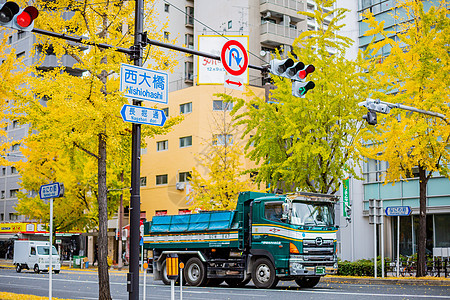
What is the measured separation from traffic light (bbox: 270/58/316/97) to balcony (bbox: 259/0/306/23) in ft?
145

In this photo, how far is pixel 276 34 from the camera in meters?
56.6

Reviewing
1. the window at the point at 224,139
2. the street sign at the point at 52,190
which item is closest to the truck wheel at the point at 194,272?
the street sign at the point at 52,190

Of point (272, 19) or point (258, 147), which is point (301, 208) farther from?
point (272, 19)

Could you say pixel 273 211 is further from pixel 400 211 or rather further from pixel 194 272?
pixel 400 211

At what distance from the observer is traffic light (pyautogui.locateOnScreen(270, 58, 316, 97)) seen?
13.2m

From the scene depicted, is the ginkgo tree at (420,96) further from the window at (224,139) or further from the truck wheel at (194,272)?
the window at (224,139)

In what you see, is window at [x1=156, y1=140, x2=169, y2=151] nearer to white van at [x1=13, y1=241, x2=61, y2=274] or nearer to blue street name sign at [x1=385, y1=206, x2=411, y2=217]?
white van at [x1=13, y1=241, x2=61, y2=274]

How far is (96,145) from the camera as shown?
16.7m

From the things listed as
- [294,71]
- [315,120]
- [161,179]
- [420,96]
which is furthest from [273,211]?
[161,179]

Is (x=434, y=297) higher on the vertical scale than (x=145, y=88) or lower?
lower

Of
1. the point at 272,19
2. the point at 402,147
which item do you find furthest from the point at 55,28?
the point at 272,19

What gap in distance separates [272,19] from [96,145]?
44.3 meters

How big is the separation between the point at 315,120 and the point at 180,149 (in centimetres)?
2814

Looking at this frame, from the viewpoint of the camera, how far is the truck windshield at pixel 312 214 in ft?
72.3
